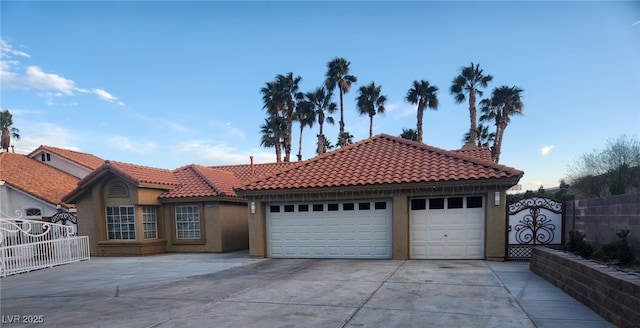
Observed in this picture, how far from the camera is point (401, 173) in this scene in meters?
12.3

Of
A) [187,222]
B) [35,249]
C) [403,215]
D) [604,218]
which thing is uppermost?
[187,222]

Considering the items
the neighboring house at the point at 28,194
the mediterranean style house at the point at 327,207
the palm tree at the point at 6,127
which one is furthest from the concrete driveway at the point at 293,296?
the palm tree at the point at 6,127

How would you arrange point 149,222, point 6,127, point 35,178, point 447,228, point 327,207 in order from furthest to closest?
point 6,127 → point 35,178 → point 149,222 → point 327,207 → point 447,228

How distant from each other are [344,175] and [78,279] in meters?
8.91

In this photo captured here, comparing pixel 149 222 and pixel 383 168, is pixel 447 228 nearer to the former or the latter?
pixel 383 168

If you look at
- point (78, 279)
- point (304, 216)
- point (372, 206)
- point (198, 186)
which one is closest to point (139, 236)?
point (198, 186)

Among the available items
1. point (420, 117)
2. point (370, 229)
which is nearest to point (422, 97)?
point (420, 117)

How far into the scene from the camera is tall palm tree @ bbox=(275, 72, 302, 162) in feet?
114

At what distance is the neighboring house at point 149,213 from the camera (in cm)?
1577

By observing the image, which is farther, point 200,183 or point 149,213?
point 200,183

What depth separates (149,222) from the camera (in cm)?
1633

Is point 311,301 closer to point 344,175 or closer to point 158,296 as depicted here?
point 158,296

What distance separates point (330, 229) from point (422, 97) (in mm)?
23957

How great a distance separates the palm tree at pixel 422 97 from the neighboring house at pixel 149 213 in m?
21.9
